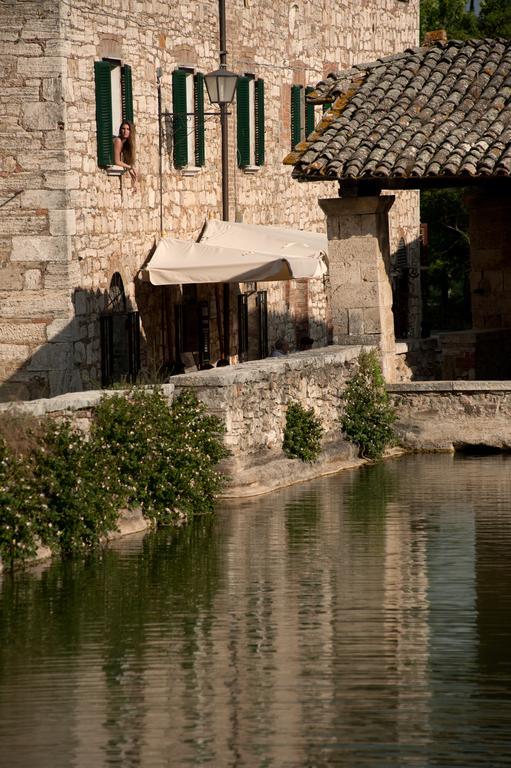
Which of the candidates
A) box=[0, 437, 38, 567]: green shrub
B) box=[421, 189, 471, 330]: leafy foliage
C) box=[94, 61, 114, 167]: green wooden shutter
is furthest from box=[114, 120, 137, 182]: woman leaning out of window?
box=[421, 189, 471, 330]: leafy foliage

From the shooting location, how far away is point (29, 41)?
1892cm

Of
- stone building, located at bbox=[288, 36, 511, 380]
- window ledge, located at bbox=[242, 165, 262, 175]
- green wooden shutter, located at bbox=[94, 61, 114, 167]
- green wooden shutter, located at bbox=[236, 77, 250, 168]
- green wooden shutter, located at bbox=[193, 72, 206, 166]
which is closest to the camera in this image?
stone building, located at bbox=[288, 36, 511, 380]

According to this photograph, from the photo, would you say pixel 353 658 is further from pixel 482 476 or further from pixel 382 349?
pixel 382 349

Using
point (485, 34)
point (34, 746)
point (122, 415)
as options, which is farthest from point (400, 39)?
point (34, 746)

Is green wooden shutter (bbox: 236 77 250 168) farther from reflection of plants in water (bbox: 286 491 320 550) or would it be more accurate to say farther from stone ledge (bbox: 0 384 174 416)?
stone ledge (bbox: 0 384 174 416)

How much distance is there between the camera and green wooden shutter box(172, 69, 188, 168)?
2277 centimetres

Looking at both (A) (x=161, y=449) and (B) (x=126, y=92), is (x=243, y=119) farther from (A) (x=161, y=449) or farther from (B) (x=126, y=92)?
(A) (x=161, y=449)

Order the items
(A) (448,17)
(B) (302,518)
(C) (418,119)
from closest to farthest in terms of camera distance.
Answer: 1. (B) (302,518)
2. (C) (418,119)
3. (A) (448,17)

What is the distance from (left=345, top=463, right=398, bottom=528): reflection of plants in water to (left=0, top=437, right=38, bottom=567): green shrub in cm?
340

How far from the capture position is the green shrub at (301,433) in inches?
664

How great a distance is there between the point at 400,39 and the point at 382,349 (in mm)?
15074

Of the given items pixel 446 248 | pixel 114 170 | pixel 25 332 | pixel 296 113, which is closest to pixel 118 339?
pixel 25 332

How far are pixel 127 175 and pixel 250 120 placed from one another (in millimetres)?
5288

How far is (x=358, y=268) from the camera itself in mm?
19500
